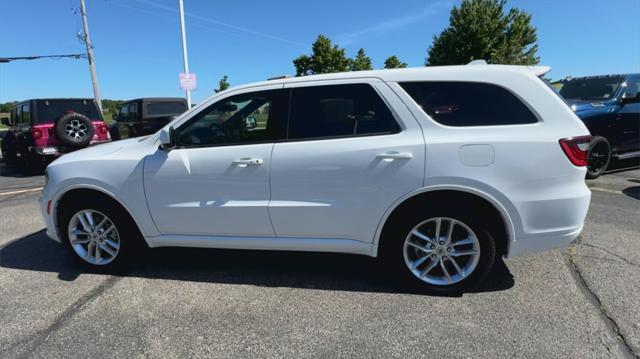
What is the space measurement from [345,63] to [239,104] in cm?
3566

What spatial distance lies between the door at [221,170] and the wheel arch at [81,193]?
10.6 inches

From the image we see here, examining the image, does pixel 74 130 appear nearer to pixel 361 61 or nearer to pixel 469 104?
pixel 469 104

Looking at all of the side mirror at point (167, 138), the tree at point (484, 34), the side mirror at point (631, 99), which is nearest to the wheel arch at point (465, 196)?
the side mirror at point (167, 138)

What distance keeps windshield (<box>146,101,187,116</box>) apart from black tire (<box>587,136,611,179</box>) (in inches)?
423

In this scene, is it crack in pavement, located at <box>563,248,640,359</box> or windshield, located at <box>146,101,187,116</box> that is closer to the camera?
crack in pavement, located at <box>563,248,640,359</box>

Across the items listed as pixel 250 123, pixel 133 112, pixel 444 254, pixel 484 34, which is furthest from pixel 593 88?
pixel 484 34

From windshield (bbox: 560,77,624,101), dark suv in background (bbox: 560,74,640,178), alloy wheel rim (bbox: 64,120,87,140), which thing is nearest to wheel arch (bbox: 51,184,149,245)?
alloy wheel rim (bbox: 64,120,87,140)

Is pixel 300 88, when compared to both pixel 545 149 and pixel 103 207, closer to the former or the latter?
pixel 545 149

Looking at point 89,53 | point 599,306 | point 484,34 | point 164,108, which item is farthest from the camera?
point 484,34

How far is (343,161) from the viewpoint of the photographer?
2.85 m

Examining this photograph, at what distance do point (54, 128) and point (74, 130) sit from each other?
39 centimetres

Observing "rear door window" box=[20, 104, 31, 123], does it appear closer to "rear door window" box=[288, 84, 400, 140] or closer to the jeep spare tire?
the jeep spare tire

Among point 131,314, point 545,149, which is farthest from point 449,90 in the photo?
point 131,314

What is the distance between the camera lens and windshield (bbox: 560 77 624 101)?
7.37m
